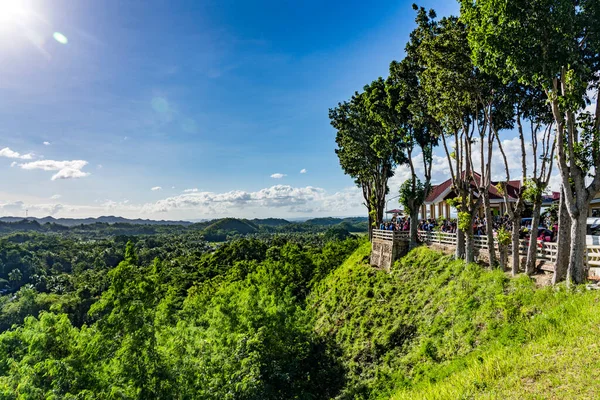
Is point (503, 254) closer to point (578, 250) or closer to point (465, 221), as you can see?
point (465, 221)

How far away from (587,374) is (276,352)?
1668 cm

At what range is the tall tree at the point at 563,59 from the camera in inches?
396

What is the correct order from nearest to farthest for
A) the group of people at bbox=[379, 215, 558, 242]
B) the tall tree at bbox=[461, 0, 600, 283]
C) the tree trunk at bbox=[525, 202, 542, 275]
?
1. the tall tree at bbox=[461, 0, 600, 283]
2. the tree trunk at bbox=[525, 202, 542, 275]
3. the group of people at bbox=[379, 215, 558, 242]

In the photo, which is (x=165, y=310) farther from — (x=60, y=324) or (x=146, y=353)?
(x=146, y=353)

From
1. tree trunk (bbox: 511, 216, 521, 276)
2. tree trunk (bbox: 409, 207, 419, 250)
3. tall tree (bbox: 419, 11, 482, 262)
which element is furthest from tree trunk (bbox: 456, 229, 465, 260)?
tree trunk (bbox: 409, 207, 419, 250)

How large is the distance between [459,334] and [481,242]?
6.78m

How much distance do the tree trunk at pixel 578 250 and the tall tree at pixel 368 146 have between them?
12.6 meters

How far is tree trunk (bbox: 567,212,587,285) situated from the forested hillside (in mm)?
560

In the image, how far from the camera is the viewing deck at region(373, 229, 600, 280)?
11836 millimetres

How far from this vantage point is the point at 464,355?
11.3m

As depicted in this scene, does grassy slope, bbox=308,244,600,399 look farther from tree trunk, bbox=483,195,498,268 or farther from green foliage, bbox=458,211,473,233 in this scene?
green foliage, bbox=458,211,473,233

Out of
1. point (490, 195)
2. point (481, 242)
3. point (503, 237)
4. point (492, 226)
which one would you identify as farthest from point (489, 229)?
point (490, 195)

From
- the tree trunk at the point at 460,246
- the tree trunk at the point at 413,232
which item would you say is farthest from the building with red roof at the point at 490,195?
the tree trunk at the point at 460,246

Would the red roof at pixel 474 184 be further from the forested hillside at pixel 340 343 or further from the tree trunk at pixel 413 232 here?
the forested hillside at pixel 340 343
